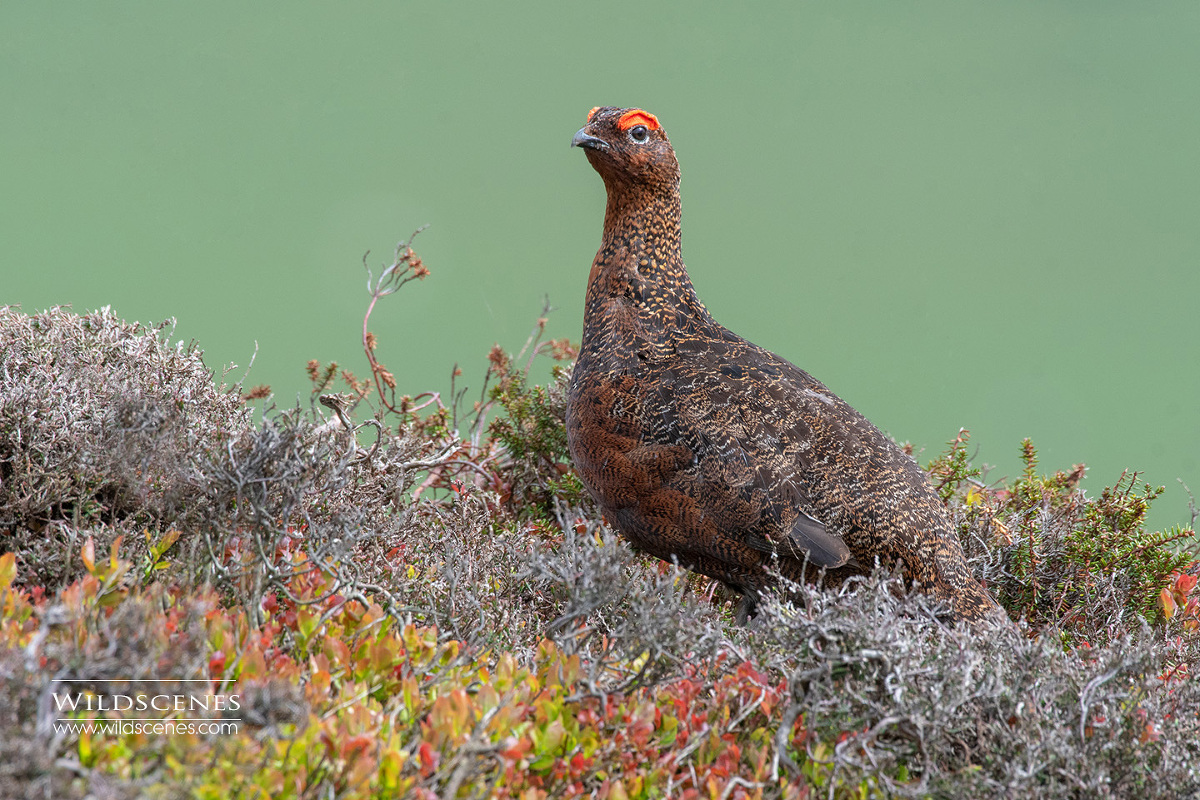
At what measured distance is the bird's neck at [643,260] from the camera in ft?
14.9

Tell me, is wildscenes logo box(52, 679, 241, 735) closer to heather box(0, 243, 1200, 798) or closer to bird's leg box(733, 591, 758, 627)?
heather box(0, 243, 1200, 798)

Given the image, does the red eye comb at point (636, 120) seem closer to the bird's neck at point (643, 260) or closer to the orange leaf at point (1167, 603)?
the bird's neck at point (643, 260)

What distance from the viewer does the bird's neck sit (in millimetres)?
4551

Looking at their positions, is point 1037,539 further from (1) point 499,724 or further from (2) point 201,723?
(2) point 201,723

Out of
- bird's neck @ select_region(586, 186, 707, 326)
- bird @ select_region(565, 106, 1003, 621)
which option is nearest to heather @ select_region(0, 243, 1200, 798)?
bird @ select_region(565, 106, 1003, 621)

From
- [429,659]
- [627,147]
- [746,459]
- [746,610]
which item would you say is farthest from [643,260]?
[429,659]

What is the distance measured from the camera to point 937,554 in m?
3.85

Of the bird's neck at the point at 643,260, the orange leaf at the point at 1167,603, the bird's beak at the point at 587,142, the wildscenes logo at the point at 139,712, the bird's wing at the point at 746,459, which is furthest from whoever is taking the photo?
the bird's neck at the point at 643,260

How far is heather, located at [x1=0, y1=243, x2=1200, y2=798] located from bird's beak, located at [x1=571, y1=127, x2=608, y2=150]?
1725 millimetres

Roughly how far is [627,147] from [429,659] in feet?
9.03

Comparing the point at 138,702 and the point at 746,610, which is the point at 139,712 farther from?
the point at 746,610

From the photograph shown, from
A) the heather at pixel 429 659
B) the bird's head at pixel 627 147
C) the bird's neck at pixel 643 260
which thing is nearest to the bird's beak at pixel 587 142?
the bird's head at pixel 627 147

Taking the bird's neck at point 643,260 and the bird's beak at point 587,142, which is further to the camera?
the bird's neck at point 643,260

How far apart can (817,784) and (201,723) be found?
5.19 feet
